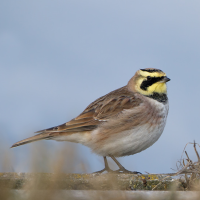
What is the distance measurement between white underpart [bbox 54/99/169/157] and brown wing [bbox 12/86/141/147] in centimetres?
17

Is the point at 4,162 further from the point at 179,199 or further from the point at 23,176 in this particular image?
the point at 179,199

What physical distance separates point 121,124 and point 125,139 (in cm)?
39

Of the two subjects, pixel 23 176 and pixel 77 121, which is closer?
pixel 23 176

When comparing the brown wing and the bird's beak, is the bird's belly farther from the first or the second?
the bird's beak

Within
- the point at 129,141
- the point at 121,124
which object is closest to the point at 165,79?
the point at 121,124

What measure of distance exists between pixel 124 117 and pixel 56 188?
5.28m

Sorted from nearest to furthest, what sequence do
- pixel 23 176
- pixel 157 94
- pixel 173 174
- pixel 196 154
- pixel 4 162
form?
pixel 4 162
pixel 23 176
pixel 173 174
pixel 196 154
pixel 157 94

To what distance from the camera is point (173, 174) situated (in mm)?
6285

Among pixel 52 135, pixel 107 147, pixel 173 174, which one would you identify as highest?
pixel 52 135

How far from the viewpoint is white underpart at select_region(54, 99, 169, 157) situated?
845 cm

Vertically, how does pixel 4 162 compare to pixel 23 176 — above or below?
above

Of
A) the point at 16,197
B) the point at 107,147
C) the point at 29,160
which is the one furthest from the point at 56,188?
the point at 107,147

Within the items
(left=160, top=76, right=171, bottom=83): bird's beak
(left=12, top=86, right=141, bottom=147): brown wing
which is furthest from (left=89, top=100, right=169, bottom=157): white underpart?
(left=160, top=76, right=171, bottom=83): bird's beak

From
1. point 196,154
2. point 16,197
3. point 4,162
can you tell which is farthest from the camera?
Answer: point 196,154
